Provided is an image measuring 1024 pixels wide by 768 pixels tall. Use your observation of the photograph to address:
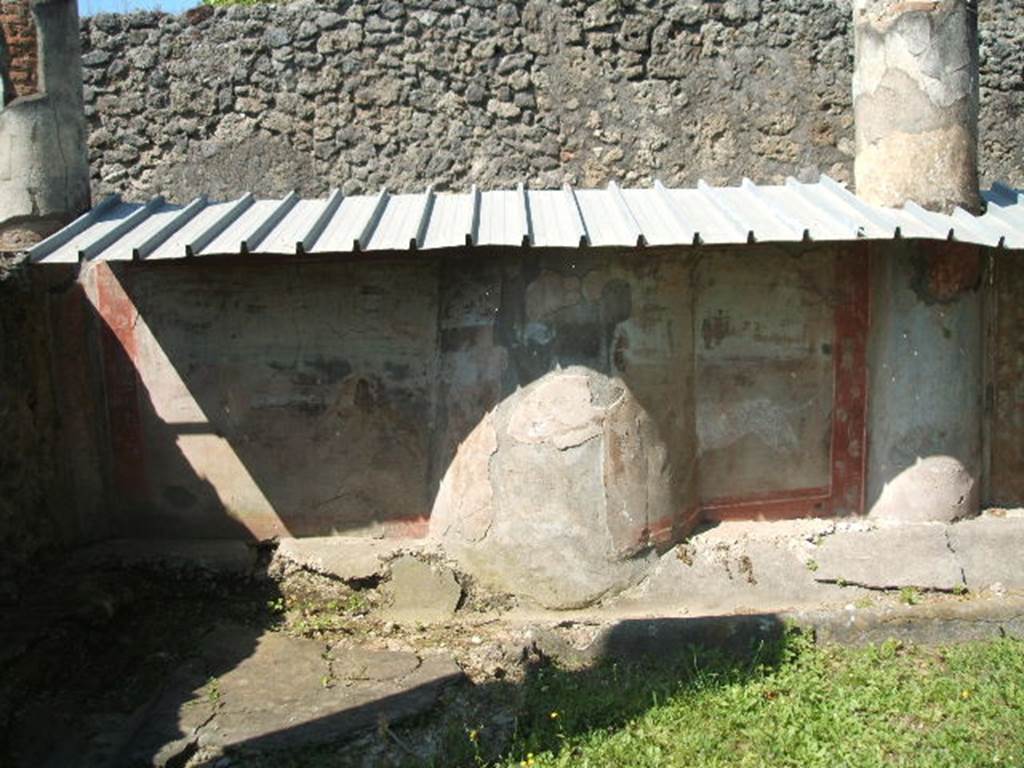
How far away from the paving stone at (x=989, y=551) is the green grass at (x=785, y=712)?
0.42 meters

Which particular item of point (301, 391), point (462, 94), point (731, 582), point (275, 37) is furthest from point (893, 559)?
point (275, 37)

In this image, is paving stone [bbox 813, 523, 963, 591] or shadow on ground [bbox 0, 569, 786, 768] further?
paving stone [bbox 813, 523, 963, 591]

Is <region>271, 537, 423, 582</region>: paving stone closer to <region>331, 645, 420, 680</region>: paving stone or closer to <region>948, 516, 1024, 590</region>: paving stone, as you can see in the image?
<region>331, 645, 420, 680</region>: paving stone

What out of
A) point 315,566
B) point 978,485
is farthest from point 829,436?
point 315,566

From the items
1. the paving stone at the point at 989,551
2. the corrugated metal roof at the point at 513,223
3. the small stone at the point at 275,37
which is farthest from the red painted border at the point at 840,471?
the small stone at the point at 275,37

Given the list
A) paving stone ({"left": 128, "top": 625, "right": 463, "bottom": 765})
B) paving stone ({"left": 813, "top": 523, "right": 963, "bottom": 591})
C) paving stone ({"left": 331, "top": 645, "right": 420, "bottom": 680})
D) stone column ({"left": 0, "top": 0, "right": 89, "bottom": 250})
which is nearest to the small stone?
stone column ({"left": 0, "top": 0, "right": 89, "bottom": 250})

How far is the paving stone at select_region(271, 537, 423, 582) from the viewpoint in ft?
15.0

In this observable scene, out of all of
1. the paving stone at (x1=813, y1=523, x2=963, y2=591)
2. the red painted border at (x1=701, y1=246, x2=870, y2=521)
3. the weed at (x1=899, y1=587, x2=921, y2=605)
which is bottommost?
the weed at (x1=899, y1=587, x2=921, y2=605)

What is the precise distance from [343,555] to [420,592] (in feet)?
1.38

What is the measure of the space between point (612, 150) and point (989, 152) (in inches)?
147

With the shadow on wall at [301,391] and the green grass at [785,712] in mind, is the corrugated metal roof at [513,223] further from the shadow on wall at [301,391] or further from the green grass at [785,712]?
the green grass at [785,712]

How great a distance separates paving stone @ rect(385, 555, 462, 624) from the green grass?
66 centimetres

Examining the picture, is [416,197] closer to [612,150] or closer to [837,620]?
[837,620]

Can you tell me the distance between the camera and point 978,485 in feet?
15.7
